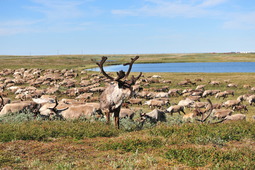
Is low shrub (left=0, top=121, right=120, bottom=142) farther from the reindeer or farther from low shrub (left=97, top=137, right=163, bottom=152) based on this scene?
low shrub (left=97, top=137, right=163, bottom=152)

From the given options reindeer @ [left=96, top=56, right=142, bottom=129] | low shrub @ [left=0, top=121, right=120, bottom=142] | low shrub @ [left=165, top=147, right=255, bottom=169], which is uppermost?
reindeer @ [left=96, top=56, right=142, bottom=129]

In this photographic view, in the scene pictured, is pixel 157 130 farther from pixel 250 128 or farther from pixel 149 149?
pixel 250 128

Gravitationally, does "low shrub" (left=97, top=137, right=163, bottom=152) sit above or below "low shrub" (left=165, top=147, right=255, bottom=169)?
below

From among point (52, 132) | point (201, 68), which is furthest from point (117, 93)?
point (201, 68)

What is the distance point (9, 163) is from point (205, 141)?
547 cm

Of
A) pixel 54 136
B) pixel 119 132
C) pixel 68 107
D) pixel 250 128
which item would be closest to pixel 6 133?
pixel 54 136

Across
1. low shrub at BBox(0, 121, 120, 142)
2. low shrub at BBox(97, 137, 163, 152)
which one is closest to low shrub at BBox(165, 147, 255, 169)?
low shrub at BBox(97, 137, 163, 152)

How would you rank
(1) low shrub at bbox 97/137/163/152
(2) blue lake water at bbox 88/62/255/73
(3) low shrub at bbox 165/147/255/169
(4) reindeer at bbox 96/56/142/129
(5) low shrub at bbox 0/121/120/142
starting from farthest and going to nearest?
(2) blue lake water at bbox 88/62/255/73 < (4) reindeer at bbox 96/56/142/129 < (5) low shrub at bbox 0/121/120/142 < (1) low shrub at bbox 97/137/163/152 < (3) low shrub at bbox 165/147/255/169

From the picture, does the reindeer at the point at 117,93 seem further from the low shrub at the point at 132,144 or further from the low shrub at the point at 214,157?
the low shrub at the point at 214,157

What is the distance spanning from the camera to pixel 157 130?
988 cm

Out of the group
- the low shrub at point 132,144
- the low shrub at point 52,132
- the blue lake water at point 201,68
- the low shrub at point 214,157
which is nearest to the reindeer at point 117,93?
the low shrub at point 52,132

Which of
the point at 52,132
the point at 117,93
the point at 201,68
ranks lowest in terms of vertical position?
the point at 52,132

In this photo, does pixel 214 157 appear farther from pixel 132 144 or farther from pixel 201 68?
pixel 201 68

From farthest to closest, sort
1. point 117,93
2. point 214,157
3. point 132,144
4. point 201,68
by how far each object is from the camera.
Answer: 1. point 201,68
2. point 117,93
3. point 132,144
4. point 214,157
